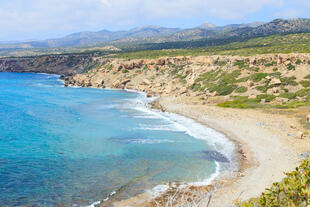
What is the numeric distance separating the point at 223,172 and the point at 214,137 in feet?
30.2

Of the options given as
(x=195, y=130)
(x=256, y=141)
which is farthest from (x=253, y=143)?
(x=195, y=130)

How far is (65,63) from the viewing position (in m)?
117

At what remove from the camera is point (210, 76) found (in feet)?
203

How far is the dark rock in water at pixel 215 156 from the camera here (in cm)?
2507

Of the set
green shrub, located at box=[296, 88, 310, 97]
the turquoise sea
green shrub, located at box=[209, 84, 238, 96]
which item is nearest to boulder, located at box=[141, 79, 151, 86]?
green shrub, located at box=[209, 84, 238, 96]

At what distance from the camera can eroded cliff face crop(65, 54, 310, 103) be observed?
49594 millimetres

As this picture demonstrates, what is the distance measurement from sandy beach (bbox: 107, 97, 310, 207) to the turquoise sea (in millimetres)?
1653

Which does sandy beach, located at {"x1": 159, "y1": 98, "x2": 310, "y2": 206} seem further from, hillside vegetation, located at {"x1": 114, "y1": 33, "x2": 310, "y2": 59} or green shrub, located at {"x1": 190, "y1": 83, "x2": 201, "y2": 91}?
hillside vegetation, located at {"x1": 114, "y1": 33, "x2": 310, "y2": 59}

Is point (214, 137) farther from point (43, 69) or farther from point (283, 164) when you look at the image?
point (43, 69)

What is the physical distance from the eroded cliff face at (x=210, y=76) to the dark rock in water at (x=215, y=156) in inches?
865

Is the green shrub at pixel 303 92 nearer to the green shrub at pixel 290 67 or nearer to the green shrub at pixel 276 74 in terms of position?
the green shrub at pixel 276 74

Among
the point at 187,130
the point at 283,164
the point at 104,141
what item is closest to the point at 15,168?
the point at 104,141

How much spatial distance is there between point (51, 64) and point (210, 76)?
82577mm

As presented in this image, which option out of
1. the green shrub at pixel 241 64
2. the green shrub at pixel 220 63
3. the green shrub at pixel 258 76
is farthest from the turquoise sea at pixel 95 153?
the green shrub at pixel 220 63
